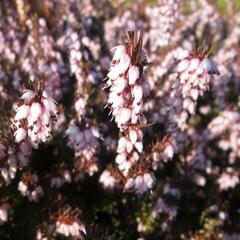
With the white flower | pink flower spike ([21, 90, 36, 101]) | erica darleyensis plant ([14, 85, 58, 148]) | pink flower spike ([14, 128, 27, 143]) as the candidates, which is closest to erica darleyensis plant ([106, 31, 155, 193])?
erica darleyensis plant ([14, 85, 58, 148])

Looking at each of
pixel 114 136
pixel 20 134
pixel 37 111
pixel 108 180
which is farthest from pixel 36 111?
pixel 114 136

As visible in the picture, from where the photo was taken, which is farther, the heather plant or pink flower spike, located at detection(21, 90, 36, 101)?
the heather plant

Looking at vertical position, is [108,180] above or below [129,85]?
above

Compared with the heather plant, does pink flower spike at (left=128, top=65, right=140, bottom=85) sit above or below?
below

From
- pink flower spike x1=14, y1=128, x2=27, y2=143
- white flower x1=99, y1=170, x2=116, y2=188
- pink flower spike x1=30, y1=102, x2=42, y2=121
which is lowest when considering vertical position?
pink flower spike x1=30, y1=102, x2=42, y2=121

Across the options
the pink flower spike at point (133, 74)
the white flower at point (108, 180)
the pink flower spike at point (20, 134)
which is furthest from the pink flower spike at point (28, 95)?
the white flower at point (108, 180)

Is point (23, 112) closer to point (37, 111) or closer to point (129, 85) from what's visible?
point (37, 111)

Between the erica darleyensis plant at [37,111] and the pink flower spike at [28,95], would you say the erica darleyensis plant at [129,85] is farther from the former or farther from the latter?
the pink flower spike at [28,95]

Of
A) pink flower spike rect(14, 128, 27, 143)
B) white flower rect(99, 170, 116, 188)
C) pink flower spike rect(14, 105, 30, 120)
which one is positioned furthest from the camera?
white flower rect(99, 170, 116, 188)

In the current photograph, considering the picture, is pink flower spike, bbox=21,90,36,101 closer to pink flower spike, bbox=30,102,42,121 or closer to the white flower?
pink flower spike, bbox=30,102,42,121

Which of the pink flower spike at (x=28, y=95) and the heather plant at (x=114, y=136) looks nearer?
the pink flower spike at (x=28, y=95)
